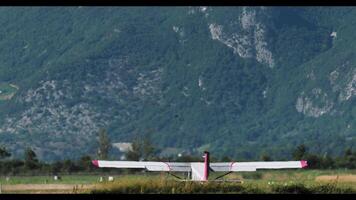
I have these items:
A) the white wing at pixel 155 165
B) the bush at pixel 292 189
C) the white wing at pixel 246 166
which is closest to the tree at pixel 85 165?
the white wing at pixel 155 165

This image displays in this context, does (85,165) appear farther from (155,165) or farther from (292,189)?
(292,189)

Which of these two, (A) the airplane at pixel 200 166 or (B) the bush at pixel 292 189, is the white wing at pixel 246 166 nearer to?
(A) the airplane at pixel 200 166

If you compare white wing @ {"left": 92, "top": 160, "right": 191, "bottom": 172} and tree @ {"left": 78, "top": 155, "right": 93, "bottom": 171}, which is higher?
tree @ {"left": 78, "top": 155, "right": 93, "bottom": 171}

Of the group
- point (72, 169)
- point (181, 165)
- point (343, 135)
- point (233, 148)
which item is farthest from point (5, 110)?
point (181, 165)

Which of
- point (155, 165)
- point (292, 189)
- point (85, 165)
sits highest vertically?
point (85, 165)

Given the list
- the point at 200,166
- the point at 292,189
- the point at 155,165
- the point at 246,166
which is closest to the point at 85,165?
the point at 155,165

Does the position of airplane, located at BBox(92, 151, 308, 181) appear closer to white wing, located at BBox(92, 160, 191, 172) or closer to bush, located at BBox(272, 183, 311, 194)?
white wing, located at BBox(92, 160, 191, 172)

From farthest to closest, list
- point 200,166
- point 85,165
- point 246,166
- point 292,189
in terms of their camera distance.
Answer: point 85,165
point 246,166
point 200,166
point 292,189

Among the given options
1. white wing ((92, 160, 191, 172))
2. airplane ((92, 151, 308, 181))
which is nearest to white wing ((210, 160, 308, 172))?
airplane ((92, 151, 308, 181))

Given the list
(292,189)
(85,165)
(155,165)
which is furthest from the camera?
(85,165)
